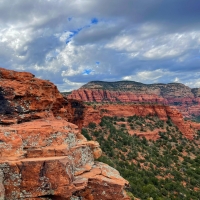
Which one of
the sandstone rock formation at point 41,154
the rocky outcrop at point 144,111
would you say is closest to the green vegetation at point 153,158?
the rocky outcrop at point 144,111

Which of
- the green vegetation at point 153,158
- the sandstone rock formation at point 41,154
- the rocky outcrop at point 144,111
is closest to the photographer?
the sandstone rock formation at point 41,154

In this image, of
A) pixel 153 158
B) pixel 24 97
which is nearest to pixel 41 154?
pixel 24 97

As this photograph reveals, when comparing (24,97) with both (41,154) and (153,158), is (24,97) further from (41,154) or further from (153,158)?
(153,158)

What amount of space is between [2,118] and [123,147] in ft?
131

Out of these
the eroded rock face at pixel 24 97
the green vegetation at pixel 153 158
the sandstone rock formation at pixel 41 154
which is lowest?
the green vegetation at pixel 153 158

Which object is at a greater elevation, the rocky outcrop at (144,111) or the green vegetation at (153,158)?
the rocky outcrop at (144,111)

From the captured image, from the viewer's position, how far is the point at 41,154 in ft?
31.8

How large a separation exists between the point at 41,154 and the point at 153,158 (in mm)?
42012

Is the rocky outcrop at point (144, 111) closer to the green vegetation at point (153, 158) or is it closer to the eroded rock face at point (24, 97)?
the green vegetation at point (153, 158)

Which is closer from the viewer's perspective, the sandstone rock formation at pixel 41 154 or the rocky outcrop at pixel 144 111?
the sandstone rock formation at pixel 41 154

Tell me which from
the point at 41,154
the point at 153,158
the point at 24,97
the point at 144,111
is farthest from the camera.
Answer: the point at 144,111

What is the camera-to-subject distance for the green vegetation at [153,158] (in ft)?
115

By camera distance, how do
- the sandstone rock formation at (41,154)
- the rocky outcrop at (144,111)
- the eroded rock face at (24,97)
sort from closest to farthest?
the sandstone rock formation at (41,154)
the eroded rock face at (24,97)
the rocky outcrop at (144,111)

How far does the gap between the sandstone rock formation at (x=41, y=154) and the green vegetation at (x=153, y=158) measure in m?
17.6
